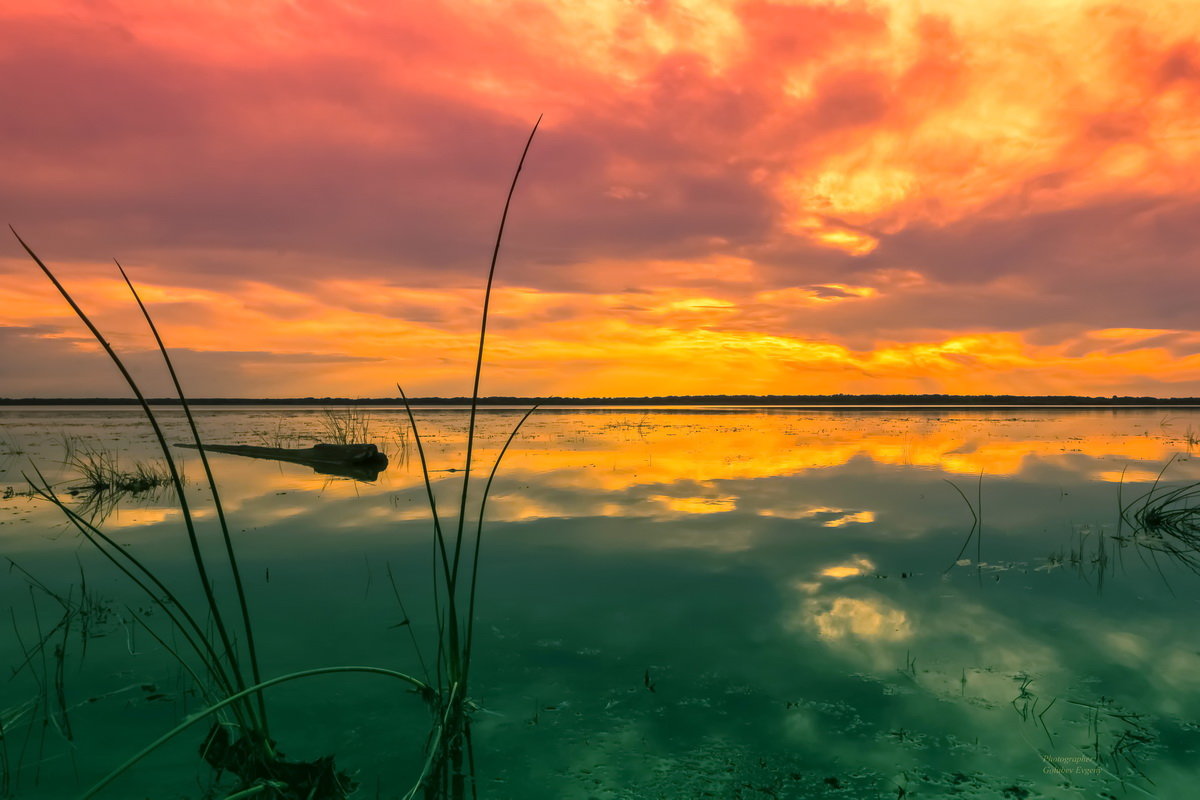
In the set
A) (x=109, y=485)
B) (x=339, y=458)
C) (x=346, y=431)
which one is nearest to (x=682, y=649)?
(x=109, y=485)

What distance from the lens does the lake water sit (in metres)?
4.10

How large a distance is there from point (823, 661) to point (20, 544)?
37.1 feet

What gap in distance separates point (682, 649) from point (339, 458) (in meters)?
17.2

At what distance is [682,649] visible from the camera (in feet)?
19.4

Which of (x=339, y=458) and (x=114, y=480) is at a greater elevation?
(x=339, y=458)

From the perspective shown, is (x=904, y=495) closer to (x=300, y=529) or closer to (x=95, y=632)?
(x=300, y=529)

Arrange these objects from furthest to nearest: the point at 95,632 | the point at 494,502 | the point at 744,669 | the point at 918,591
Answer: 1. the point at 494,502
2. the point at 918,591
3. the point at 95,632
4. the point at 744,669

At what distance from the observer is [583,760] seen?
4199 mm

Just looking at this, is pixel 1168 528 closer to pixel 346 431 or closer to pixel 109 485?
pixel 109 485

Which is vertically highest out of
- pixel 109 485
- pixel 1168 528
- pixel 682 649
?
pixel 1168 528

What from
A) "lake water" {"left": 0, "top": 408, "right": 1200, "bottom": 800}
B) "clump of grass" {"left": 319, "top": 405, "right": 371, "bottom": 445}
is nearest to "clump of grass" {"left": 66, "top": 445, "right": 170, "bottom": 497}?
"lake water" {"left": 0, "top": 408, "right": 1200, "bottom": 800}

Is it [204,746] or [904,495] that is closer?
[204,746]

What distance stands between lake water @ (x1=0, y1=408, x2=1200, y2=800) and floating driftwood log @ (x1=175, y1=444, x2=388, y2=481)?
6.12 metres

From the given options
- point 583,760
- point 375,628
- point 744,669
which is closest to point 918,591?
point 744,669
